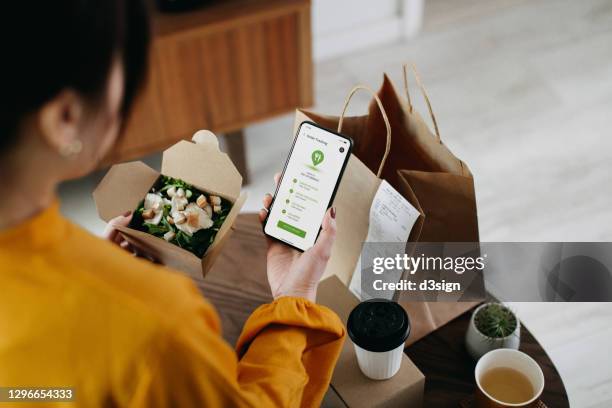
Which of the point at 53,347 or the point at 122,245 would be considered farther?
the point at 122,245

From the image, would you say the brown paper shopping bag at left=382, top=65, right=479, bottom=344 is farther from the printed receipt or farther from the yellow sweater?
the yellow sweater

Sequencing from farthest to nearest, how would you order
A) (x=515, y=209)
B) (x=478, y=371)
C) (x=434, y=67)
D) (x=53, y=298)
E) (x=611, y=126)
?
(x=434, y=67) < (x=611, y=126) < (x=515, y=209) < (x=478, y=371) < (x=53, y=298)

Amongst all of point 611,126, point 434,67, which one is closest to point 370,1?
point 434,67

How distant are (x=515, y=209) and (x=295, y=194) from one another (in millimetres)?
1287

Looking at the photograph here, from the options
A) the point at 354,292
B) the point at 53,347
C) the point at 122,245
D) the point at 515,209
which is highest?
the point at 53,347

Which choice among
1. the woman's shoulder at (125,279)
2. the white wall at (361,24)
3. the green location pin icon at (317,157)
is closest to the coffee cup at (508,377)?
the green location pin icon at (317,157)

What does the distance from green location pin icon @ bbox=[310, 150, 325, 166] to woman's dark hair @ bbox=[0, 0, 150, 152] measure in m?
0.63

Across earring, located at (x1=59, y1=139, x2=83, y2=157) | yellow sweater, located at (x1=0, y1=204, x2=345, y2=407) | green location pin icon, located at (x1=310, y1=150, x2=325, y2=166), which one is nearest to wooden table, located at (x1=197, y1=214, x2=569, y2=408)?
green location pin icon, located at (x1=310, y1=150, x2=325, y2=166)

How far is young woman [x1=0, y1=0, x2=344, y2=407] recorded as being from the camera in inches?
21.3

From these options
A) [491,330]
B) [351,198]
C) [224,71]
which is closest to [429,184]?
[351,198]

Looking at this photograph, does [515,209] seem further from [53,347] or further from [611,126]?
[53,347]

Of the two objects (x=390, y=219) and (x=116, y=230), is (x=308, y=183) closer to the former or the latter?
(x=390, y=219)

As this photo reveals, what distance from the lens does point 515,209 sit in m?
2.32

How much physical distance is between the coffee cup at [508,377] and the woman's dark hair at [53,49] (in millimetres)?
726
